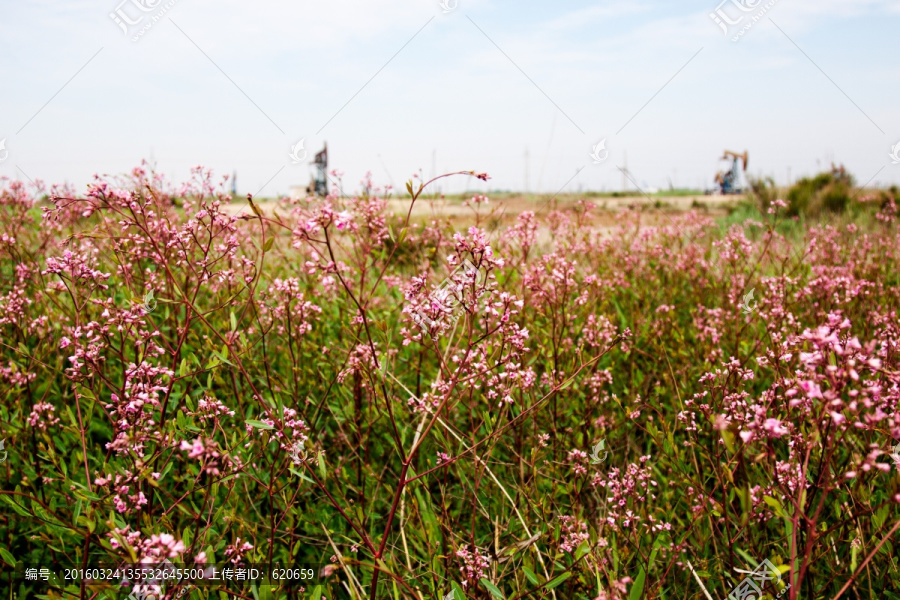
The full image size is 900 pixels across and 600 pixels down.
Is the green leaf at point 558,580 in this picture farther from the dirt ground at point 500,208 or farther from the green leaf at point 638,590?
the dirt ground at point 500,208

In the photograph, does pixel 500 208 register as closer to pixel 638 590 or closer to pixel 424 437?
pixel 424 437

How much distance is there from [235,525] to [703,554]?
1.77m

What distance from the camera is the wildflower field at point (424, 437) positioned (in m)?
1.75

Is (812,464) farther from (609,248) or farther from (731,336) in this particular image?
(609,248)

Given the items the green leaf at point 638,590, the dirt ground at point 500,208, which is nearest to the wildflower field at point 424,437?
the green leaf at point 638,590

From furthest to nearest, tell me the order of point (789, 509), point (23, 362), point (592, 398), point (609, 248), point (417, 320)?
point (609, 248) < point (23, 362) < point (592, 398) < point (789, 509) < point (417, 320)

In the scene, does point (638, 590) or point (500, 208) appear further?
point (500, 208)

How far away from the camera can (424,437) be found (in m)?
1.65

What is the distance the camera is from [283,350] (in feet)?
11.3

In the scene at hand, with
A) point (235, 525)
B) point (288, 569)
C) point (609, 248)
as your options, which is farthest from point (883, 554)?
point (609, 248)

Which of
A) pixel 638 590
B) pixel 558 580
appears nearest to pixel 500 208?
pixel 558 580

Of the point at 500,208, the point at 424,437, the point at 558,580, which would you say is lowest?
the point at 558,580

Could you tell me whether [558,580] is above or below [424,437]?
below

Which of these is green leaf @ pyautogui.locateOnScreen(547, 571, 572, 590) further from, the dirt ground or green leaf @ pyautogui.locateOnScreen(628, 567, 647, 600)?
the dirt ground
